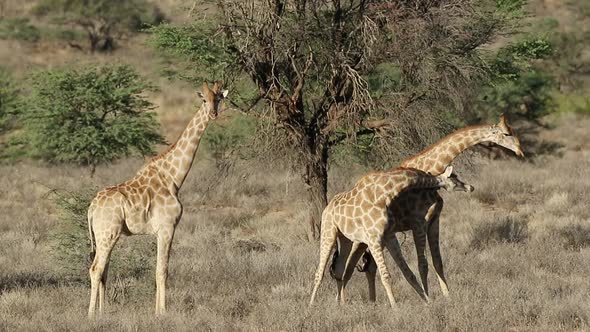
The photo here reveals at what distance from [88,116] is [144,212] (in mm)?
15360

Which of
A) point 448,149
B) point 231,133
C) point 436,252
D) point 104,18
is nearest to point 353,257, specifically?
point 436,252

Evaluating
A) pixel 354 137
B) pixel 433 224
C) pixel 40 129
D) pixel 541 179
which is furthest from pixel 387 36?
pixel 40 129

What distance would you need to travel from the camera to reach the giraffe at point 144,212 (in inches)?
380

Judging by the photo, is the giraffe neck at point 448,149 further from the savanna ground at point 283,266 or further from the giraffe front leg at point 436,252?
the savanna ground at point 283,266

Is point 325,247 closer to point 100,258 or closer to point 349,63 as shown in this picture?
point 100,258

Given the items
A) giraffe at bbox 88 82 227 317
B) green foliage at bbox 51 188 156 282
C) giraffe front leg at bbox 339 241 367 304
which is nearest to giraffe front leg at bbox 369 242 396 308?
giraffe front leg at bbox 339 241 367 304

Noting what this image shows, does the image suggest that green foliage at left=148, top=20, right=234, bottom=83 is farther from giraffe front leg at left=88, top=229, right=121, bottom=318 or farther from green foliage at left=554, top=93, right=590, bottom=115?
green foliage at left=554, top=93, right=590, bottom=115

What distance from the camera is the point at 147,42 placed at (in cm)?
1803

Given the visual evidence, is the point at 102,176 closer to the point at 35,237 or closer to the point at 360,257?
the point at 35,237

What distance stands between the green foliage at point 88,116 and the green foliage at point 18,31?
30941 millimetres

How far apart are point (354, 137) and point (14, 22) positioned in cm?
4613

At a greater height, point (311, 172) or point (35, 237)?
point (311, 172)

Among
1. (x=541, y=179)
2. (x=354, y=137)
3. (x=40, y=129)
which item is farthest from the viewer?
(x=40, y=129)

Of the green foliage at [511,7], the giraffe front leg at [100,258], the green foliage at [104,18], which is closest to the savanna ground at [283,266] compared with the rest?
the giraffe front leg at [100,258]
